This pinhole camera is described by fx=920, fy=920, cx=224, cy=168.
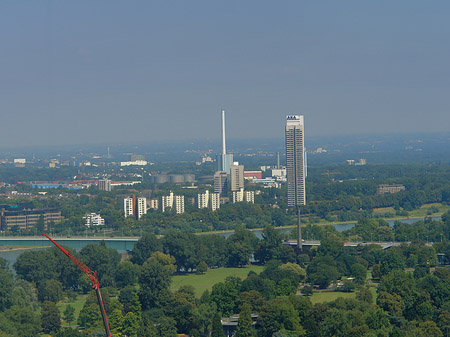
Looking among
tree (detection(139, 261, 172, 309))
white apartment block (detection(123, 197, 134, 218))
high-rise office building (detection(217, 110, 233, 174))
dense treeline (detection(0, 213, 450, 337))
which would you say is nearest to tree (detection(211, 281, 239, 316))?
dense treeline (detection(0, 213, 450, 337))

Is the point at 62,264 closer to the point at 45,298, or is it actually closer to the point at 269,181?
the point at 45,298

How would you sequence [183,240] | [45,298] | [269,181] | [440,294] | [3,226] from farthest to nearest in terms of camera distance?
[269,181]
[3,226]
[183,240]
[45,298]
[440,294]

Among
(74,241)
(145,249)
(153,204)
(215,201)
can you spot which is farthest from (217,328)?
(215,201)

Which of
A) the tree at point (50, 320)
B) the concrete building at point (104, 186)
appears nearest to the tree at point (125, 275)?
the tree at point (50, 320)

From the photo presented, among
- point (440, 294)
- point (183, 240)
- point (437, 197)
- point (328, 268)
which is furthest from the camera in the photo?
point (437, 197)

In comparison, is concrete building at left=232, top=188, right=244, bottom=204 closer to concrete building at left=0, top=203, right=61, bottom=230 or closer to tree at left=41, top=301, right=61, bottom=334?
concrete building at left=0, top=203, right=61, bottom=230

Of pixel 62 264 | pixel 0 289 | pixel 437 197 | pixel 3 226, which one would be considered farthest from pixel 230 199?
pixel 0 289

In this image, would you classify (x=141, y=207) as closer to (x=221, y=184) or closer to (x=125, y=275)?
(x=221, y=184)
